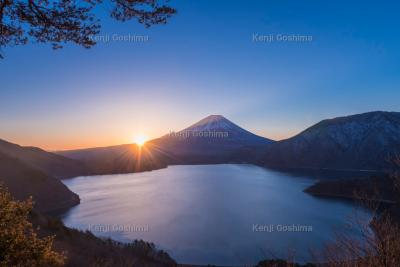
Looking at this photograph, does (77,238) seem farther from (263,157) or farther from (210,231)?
(263,157)

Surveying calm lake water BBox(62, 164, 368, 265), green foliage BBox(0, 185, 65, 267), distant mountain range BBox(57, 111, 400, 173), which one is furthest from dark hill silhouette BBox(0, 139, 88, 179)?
green foliage BBox(0, 185, 65, 267)

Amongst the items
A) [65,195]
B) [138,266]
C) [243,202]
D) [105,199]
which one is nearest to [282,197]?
[243,202]

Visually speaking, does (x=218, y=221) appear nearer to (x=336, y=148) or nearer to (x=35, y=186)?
(x=35, y=186)

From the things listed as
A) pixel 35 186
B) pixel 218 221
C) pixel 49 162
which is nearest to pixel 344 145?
pixel 218 221

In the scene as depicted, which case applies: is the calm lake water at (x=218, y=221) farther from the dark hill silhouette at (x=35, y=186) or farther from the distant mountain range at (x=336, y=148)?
the distant mountain range at (x=336, y=148)

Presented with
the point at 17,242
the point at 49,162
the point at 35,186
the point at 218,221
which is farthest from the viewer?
the point at 49,162

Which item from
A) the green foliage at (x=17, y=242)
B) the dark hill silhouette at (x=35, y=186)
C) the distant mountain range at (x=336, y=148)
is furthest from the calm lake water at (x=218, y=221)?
the distant mountain range at (x=336, y=148)
